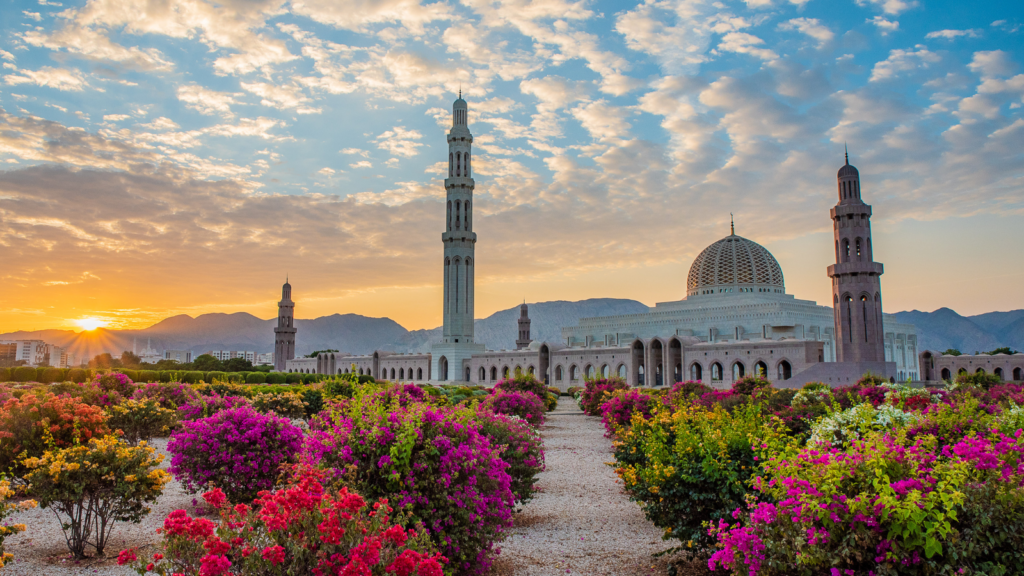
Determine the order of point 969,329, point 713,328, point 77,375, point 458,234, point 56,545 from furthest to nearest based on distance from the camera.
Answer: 1. point 969,329
2. point 458,234
3. point 713,328
4. point 77,375
5. point 56,545

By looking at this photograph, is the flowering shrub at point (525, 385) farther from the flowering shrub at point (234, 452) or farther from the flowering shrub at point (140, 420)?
the flowering shrub at point (234, 452)

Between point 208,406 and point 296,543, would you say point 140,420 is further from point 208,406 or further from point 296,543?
point 296,543

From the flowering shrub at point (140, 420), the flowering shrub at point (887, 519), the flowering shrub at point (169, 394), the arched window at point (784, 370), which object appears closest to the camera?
the flowering shrub at point (887, 519)

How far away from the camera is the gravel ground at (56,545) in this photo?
6109mm

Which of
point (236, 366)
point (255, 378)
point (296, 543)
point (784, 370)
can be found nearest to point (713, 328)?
point (784, 370)

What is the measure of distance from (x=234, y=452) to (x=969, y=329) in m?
213

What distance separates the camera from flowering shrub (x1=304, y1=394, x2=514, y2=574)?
5.28m

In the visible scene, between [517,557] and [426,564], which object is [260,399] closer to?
[517,557]

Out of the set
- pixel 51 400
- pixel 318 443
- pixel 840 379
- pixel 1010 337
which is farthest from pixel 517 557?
pixel 1010 337

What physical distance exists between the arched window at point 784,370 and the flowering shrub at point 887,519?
3640cm

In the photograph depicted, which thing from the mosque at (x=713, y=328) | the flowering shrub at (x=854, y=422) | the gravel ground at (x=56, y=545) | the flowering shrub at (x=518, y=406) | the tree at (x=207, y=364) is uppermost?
the mosque at (x=713, y=328)

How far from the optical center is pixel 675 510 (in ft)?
19.4

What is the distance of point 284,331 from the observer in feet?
252

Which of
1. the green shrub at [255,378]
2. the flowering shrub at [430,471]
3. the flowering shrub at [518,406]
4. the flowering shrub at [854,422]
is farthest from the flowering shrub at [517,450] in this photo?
the green shrub at [255,378]
